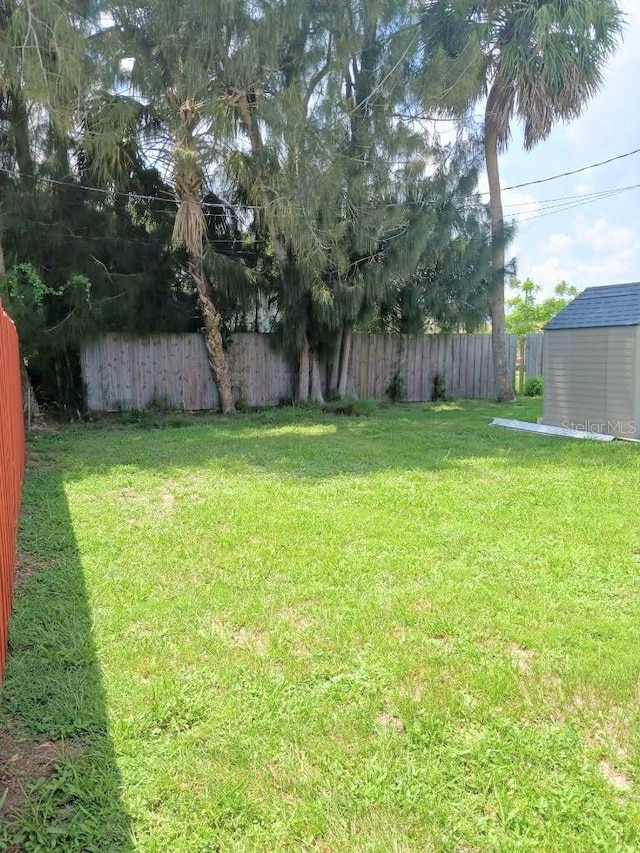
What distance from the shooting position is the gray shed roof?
685 cm

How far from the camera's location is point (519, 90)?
31.1 feet

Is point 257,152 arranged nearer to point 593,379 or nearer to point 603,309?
point 603,309

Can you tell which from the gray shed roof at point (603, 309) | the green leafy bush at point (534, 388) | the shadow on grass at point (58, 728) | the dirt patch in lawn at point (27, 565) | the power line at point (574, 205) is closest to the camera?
the shadow on grass at point (58, 728)

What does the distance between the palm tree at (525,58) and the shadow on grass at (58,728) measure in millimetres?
8723

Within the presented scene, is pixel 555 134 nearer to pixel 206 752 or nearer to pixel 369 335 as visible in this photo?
pixel 369 335

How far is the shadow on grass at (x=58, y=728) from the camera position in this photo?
141 cm

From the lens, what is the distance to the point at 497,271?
10438 mm

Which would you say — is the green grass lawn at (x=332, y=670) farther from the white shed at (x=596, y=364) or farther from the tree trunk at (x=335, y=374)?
the tree trunk at (x=335, y=374)

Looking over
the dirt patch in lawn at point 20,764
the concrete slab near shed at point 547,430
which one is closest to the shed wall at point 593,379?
the concrete slab near shed at point 547,430

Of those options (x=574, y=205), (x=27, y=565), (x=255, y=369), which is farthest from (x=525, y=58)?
(x=27, y=565)

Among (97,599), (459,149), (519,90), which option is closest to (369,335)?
(459,149)

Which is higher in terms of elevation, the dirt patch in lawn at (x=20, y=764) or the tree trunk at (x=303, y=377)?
the tree trunk at (x=303, y=377)

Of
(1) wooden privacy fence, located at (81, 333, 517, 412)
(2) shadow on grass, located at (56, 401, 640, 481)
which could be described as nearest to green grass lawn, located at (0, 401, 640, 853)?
(2) shadow on grass, located at (56, 401, 640, 481)

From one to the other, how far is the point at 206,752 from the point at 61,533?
7.28 feet
